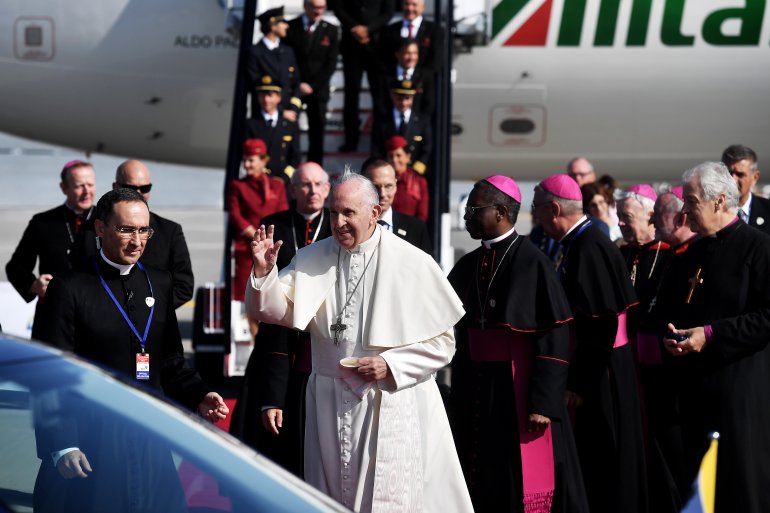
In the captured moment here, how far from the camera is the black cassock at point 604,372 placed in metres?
5.18

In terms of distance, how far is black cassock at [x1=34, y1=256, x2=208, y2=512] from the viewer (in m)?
2.43

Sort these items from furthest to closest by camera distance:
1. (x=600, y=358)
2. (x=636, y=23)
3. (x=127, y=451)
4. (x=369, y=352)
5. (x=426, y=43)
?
(x=636, y=23) → (x=426, y=43) → (x=600, y=358) → (x=369, y=352) → (x=127, y=451)

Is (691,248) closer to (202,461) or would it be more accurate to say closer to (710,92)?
(202,461)

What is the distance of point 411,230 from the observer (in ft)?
21.1

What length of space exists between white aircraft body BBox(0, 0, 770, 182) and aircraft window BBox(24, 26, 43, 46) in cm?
2

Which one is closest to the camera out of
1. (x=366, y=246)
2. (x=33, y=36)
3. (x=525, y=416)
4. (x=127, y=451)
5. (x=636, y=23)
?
(x=127, y=451)

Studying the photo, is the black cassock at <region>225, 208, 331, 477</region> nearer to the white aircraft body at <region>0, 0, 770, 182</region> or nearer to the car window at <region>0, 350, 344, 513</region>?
the car window at <region>0, 350, 344, 513</region>

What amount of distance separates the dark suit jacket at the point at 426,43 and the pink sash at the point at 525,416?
5.33 meters

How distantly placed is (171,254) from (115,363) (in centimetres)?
180

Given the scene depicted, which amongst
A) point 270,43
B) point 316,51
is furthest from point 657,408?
point 316,51

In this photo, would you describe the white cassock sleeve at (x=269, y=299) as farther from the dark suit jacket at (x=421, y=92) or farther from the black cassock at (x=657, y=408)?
the dark suit jacket at (x=421, y=92)

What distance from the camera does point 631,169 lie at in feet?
45.2

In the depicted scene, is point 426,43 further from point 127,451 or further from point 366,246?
point 127,451

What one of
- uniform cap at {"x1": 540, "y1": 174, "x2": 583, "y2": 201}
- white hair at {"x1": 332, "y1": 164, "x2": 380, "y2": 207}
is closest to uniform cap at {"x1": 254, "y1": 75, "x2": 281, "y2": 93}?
uniform cap at {"x1": 540, "y1": 174, "x2": 583, "y2": 201}
